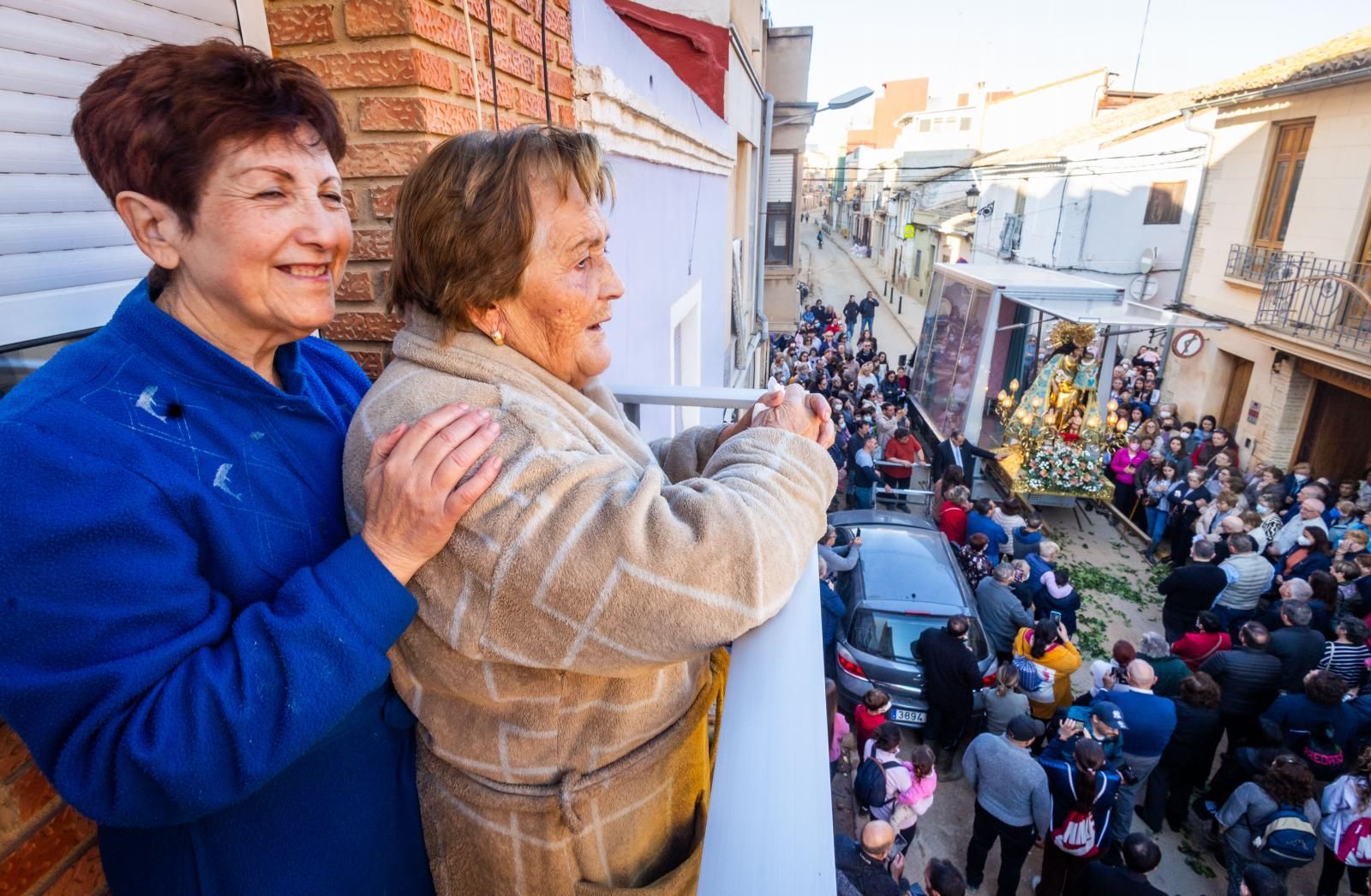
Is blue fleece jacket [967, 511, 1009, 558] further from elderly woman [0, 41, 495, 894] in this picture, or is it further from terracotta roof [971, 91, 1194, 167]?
terracotta roof [971, 91, 1194, 167]

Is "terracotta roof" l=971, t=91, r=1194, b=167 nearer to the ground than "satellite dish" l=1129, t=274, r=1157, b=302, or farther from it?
farther from it

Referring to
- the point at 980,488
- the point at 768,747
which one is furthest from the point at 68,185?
the point at 980,488

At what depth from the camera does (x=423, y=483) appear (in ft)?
3.01

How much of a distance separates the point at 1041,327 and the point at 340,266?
11592mm

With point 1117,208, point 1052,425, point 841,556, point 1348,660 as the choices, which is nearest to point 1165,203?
point 1117,208

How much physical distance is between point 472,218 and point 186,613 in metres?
0.69

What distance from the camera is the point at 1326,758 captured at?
4.69 meters

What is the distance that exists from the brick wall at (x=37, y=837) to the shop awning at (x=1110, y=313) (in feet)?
32.4

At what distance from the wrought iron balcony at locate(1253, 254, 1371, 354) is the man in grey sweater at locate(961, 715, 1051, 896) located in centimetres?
887

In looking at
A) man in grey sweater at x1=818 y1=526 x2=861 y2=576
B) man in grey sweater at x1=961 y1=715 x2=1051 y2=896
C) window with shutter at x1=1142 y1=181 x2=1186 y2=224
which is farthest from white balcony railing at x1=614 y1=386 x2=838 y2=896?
window with shutter at x1=1142 y1=181 x2=1186 y2=224

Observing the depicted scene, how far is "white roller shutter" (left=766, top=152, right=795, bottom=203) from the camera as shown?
57.9 ft

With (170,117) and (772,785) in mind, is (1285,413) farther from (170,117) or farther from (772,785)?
(170,117)

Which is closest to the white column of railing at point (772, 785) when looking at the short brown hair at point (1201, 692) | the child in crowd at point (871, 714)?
the child in crowd at point (871, 714)

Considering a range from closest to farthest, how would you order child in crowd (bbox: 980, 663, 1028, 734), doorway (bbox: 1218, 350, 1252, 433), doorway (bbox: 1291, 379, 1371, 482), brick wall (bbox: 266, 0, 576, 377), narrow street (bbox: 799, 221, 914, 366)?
brick wall (bbox: 266, 0, 576, 377) → child in crowd (bbox: 980, 663, 1028, 734) → doorway (bbox: 1291, 379, 1371, 482) → doorway (bbox: 1218, 350, 1252, 433) → narrow street (bbox: 799, 221, 914, 366)
